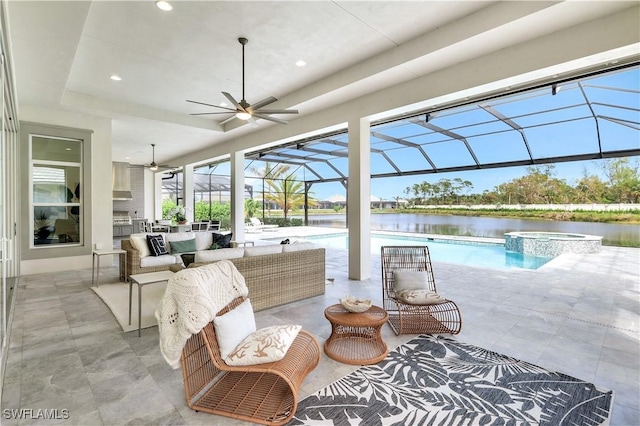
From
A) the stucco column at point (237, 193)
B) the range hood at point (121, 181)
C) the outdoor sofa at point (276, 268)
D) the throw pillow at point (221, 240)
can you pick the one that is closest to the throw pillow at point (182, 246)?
the throw pillow at point (221, 240)

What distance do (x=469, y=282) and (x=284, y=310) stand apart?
3439 millimetres

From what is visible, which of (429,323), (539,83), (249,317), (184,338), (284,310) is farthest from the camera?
(539,83)

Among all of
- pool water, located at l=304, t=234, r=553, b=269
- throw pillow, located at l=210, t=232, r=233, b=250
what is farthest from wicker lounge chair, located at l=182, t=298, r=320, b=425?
pool water, located at l=304, t=234, r=553, b=269

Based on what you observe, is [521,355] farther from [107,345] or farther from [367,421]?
[107,345]

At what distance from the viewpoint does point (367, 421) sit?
6.56 feet

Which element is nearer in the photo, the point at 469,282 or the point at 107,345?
the point at 107,345

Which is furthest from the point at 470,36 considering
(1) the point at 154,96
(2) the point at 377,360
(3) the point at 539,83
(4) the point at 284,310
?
(1) the point at 154,96

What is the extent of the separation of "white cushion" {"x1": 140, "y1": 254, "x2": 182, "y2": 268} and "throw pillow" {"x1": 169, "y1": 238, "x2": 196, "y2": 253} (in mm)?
234

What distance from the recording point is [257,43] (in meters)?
4.29

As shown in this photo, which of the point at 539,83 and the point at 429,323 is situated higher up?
the point at 539,83

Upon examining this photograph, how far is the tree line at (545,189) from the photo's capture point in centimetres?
833

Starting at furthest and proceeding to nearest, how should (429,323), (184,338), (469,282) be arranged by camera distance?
(469,282) → (429,323) → (184,338)

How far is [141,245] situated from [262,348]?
4.63 m

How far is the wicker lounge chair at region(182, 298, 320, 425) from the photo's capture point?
2004mm
